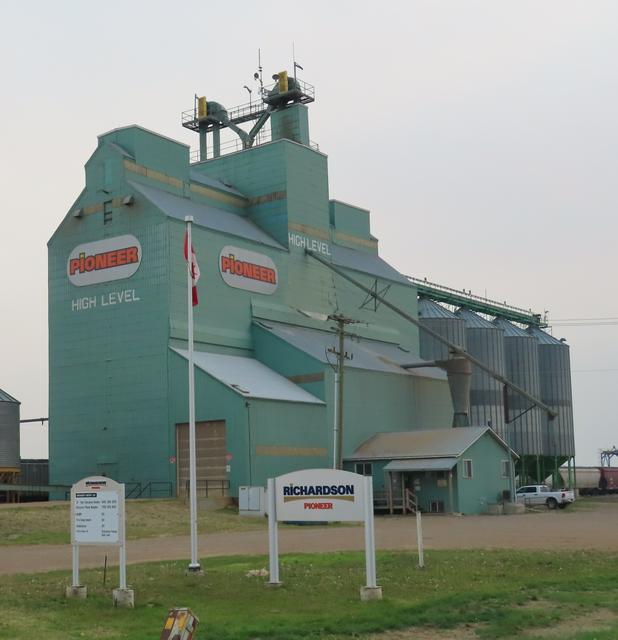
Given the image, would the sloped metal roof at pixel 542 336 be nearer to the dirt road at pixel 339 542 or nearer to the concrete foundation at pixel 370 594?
the dirt road at pixel 339 542

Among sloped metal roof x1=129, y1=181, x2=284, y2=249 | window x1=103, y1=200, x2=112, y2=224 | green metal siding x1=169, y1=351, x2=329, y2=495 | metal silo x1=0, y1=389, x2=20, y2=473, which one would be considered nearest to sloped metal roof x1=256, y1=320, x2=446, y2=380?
green metal siding x1=169, y1=351, x2=329, y2=495

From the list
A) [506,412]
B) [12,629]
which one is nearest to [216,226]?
[506,412]

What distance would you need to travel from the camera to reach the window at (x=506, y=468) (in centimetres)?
5848

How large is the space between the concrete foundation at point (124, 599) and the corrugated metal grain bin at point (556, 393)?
76.9 meters

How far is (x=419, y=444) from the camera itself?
57.2m

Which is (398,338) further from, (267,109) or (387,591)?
(387,591)

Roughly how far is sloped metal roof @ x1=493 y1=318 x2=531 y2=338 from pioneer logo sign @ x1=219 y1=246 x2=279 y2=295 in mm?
36035

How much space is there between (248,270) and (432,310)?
96.9ft

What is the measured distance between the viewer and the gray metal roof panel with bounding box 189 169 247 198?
64.7 m

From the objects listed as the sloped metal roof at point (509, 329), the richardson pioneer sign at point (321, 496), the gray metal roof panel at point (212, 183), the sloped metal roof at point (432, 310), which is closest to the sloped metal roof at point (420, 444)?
the gray metal roof panel at point (212, 183)

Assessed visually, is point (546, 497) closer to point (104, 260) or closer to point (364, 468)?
point (364, 468)

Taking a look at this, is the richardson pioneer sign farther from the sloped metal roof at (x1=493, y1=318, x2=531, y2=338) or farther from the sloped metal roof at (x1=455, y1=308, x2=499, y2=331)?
the sloped metal roof at (x1=493, y1=318, x2=531, y2=338)

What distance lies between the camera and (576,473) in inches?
3959

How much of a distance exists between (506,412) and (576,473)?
24745 millimetres
